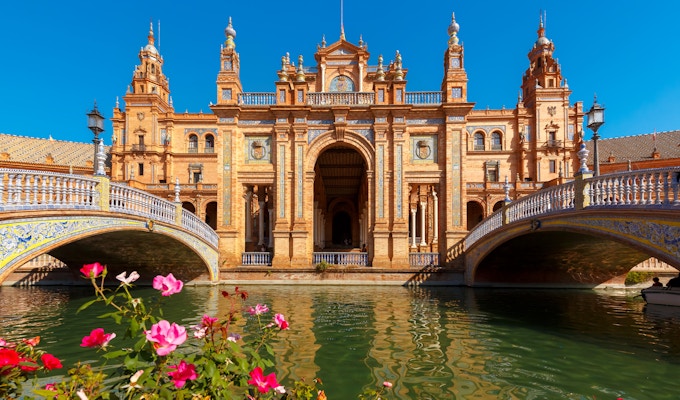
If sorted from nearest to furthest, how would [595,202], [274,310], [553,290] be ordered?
[595,202]
[274,310]
[553,290]

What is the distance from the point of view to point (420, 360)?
6.64 metres

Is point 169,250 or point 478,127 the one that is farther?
point 478,127

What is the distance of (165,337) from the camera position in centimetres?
219

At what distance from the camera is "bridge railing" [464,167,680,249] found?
697 centimetres

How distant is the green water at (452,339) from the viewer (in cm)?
568

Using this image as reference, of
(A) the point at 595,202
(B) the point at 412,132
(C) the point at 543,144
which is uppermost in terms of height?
(C) the point at 543,144

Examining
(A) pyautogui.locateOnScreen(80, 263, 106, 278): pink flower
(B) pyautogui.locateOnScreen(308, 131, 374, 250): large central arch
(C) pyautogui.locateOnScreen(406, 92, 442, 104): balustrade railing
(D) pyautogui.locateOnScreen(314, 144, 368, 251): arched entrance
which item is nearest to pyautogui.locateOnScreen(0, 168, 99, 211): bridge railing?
(A) pyautogui.locateOnScreen(80, 263, 106, 278): pink flower

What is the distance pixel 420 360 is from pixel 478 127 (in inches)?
1410

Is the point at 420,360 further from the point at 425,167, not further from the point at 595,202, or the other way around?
the point at 425,167

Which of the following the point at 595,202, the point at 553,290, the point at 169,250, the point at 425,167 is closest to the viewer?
the point at 595,202

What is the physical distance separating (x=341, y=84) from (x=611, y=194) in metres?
21.9

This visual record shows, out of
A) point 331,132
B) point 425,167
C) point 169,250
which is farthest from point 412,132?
point 169,250

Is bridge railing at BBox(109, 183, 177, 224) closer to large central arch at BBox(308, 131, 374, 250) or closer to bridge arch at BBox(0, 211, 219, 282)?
bridge arch at BBox(0, 211, 219, 282)

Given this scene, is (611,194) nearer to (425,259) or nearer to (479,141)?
(425,259)
